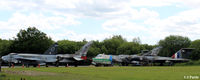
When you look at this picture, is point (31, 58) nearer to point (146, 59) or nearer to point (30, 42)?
point (30, 42)

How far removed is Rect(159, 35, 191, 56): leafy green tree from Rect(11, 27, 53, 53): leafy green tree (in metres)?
42.4

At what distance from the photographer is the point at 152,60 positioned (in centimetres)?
8031

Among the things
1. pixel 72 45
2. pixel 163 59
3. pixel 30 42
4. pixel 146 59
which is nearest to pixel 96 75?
pixel 146 59

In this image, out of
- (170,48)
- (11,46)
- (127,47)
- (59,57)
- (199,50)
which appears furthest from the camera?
(127,47)

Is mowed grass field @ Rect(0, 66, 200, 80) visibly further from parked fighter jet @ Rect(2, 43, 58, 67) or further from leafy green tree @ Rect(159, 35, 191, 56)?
leafy green tree @ Rect(159, 35, 191, 56)

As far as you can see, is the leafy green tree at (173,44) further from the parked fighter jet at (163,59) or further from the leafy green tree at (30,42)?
the leafy green tree at (30,42)

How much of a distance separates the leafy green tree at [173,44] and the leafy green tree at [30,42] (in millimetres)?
42434

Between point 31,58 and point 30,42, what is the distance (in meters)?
26.3

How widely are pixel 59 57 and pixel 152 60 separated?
26083 millimetres

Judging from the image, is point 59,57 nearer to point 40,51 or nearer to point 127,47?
point 40,51

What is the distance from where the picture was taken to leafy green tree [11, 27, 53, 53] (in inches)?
3401

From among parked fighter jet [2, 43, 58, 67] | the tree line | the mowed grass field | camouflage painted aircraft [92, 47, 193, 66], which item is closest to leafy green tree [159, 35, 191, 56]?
the tree line

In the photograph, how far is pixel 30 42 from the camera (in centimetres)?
8750

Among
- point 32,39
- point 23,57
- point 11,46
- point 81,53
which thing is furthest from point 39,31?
point 23,57
